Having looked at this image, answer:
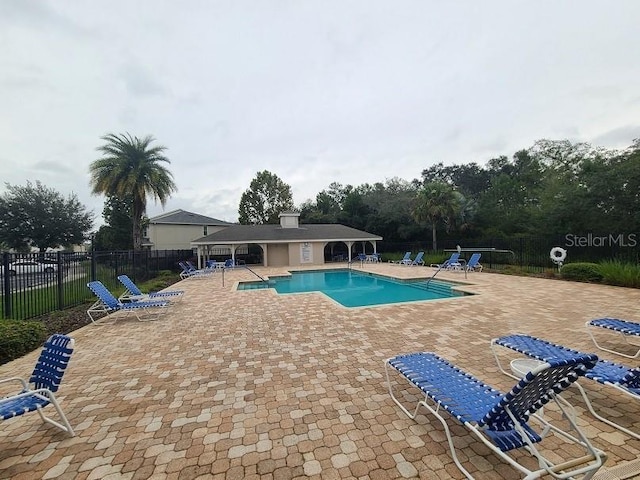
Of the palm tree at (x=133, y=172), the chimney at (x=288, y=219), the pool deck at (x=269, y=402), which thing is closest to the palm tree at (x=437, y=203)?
the chimney at (x=288, y=219)

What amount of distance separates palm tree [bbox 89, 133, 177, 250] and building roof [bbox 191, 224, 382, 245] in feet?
15.4

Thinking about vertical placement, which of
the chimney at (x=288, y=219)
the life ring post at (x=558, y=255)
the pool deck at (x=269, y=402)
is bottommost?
the pool deck at (x=269, y=402)

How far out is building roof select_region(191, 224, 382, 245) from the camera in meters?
23.7

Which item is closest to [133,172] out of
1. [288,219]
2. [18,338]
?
[288,219]

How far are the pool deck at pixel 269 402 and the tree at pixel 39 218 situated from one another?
3400 centimetres

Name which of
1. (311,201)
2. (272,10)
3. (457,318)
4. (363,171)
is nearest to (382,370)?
(457,318)

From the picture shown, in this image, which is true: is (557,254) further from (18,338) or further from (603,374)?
(18,338)

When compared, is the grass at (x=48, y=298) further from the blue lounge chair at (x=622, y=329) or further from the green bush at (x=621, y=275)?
the green bush at (x=621, y=275)

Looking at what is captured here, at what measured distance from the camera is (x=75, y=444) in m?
2.79

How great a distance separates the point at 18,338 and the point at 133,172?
1900 cm

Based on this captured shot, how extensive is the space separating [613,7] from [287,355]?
13727 mm

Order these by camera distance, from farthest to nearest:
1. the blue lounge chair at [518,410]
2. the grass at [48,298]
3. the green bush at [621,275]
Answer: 1. the green bush at [621,275]
2. the grass at [48,298]
3. the blue lounge chair at [518,410]

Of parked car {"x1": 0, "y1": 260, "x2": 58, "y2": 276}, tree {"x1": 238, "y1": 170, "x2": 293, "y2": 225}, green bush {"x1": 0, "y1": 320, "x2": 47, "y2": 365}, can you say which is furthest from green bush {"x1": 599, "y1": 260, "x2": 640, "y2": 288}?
tree {"x1": 238, "y1": 170, "x2": 293, "y2": 225}

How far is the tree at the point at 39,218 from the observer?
2964 cm
